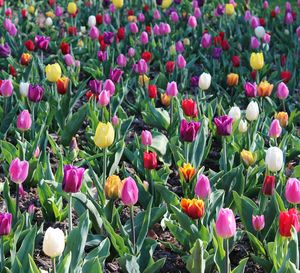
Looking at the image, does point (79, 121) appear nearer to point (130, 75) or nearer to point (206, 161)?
point (206, 161)

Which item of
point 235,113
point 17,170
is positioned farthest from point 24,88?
point 17,170

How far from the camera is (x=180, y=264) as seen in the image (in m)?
3.13

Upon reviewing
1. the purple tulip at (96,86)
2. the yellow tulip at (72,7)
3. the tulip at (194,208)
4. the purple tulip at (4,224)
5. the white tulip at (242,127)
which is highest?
the purple tulip at (4,224)

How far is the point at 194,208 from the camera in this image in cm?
275

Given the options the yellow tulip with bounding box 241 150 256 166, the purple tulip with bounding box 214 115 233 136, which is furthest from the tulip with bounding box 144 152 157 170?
the yellow tulip with bounding box 241 150 256 166

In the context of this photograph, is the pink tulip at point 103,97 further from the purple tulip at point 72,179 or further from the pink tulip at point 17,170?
the purple tulip at point 72,179

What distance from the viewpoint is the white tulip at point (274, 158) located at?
10.0 feet

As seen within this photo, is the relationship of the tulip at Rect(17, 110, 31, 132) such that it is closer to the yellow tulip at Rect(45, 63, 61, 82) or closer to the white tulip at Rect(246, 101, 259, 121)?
the yellow tulip at Rect(45, 63, 61, 82)

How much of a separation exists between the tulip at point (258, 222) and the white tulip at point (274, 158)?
0.31m

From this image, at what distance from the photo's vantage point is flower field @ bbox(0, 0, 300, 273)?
2.76 metres

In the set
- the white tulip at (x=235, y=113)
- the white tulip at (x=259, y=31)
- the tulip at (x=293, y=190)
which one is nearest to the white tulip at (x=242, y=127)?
the white tulip at (x=235, y=113)

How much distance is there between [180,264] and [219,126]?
2.38ft

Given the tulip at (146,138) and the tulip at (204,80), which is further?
the tulip at (204,80)

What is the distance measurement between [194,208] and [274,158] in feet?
1.68
